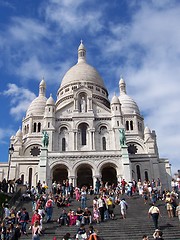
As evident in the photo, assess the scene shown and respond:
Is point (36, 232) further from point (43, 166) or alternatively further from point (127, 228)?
point (43, 166)

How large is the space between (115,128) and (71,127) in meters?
6.23

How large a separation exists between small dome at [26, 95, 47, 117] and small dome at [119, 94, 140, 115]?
47.1 feet

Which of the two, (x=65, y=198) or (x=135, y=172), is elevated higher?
(x=135, y=172)

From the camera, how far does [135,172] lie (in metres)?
45.2

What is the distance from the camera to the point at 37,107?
2219 inches

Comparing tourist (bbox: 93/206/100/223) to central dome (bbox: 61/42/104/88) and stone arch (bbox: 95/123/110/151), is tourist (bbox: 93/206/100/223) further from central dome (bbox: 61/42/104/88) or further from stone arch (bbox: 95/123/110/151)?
central dome (bbox: 61/42/104/88)

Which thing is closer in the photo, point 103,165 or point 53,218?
point 53,218

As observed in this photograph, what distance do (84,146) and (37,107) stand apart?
16.9 meters

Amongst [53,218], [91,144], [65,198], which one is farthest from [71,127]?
[53,218]

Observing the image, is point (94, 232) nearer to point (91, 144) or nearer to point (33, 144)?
point (91, 144)

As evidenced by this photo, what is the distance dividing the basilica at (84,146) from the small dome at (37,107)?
186 mm

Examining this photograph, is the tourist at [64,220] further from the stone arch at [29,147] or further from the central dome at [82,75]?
the central dome at [82,75]

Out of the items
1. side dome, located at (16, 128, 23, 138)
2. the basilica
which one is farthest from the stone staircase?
side dome, located at (16, 128, 23, 138)

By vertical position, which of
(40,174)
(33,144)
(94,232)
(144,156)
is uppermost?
(33,144)
